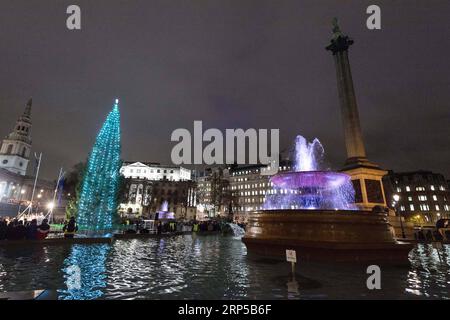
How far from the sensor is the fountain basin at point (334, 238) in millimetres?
10203

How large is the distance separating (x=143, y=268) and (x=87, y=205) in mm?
17137

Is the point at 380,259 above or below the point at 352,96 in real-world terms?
below

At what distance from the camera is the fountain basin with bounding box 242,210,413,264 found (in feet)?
33.5

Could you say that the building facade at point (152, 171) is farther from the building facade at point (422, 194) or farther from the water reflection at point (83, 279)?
the water reflection at point (83, 279)

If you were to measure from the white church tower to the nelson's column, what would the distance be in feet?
337

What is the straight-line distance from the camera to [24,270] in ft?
25.4

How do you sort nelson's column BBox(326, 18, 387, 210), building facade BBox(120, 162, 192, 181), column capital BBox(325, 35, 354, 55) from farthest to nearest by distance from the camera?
building facade BBox(120, 162, 192, 181) < column capital BBox(325, 35, 354, 55) < nelson's column BBox(326, 18, 387, 210)

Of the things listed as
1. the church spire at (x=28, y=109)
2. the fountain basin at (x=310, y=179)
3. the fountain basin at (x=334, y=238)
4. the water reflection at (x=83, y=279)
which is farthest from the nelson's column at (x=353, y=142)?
the church spire at (x=28, y=109)

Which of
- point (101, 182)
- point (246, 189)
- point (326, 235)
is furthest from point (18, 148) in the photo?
point (326, 235)

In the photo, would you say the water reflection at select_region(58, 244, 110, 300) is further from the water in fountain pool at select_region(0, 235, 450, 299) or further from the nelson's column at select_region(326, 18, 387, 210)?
the nelson's column at select_region(326, 18, 387, 210)

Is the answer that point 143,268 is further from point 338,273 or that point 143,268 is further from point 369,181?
point 369,181

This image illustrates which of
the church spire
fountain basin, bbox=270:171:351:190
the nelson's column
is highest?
the church spire

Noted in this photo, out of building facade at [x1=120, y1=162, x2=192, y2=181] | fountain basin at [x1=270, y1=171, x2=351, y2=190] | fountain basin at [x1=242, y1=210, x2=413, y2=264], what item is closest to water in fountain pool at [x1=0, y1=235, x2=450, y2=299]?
fountain basin at [x1=242, y1=210, x2=413, y2=264]
